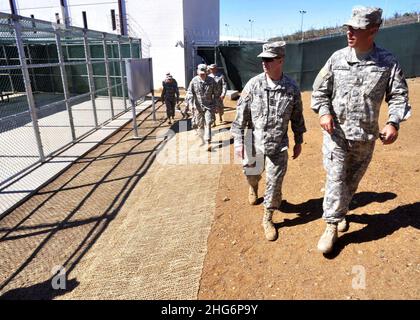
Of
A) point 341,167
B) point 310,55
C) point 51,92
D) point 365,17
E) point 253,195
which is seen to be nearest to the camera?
point 365,17

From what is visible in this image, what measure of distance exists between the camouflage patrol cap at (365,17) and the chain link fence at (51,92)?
16.2 ft

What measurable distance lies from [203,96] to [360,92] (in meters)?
4.44

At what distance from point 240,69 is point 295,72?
268 cm

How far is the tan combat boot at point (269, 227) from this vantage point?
328cm

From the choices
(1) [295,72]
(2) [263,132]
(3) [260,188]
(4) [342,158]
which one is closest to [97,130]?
(3) [260,188]

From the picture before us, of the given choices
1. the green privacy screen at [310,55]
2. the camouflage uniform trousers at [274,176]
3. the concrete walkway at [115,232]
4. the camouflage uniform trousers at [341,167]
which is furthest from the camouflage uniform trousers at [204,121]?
the green privacy screen at [310,55]

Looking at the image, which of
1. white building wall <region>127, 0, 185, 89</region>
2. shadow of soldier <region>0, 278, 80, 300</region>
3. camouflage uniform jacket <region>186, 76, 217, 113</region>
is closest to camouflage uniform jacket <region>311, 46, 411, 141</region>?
shadow of soldier <region>0, 278, 80, 300</region>

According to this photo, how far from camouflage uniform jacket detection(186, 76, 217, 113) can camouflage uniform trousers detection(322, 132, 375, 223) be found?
164 inches

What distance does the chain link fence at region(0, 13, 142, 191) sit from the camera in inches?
235

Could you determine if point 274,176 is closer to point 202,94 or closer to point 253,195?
point 253,195

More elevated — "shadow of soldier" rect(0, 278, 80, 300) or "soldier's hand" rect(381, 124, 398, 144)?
"soldier's hand" rect(381, 124, 398, 144)

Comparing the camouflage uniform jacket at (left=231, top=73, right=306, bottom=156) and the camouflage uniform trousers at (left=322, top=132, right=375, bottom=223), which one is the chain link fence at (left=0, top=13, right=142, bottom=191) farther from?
the camouflage uniform trousers at (left=322, top=132, right=375, bottom=223)

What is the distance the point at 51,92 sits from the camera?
17.5m

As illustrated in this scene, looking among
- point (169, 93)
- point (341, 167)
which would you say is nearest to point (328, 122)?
point (341, 167)
